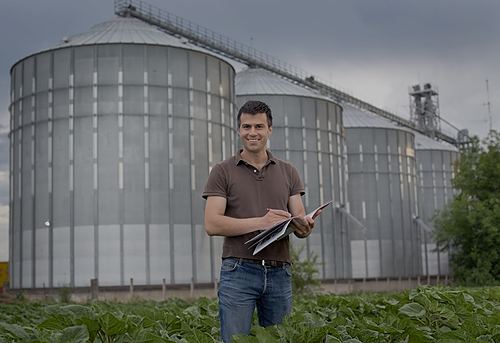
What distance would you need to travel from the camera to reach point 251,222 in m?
Answer: 4.74

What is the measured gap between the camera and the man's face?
504 cm

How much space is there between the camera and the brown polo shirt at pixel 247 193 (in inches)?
191

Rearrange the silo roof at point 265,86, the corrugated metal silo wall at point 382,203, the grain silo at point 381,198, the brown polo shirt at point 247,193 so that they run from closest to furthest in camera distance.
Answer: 1. the brown polo shirt at point 247,193
2. the silo roof at point 265,86
3. the corrugated metal silo wall at point 382,203
4. the grain silo at point 381,198

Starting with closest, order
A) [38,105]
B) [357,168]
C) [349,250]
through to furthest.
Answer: [38,105], [349,250], [357,168]

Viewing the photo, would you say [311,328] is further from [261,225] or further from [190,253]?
[190,253]

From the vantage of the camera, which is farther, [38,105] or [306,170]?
[306,170]

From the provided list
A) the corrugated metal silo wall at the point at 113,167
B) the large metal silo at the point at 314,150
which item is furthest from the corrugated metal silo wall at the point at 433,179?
the corrugated metal silo wall at the point at 113,167

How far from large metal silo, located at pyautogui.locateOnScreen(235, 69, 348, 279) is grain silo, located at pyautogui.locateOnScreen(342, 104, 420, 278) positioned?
198 inches

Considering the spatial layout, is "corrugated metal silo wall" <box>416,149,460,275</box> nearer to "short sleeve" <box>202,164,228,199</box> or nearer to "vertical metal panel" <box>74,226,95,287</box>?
"vertical metal panel" <box>74,226,95,287</box>

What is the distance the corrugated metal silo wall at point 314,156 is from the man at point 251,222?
42.1 meters

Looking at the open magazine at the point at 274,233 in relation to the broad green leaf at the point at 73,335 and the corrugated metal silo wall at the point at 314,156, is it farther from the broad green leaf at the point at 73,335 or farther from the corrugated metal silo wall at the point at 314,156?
the corrugated metal silo wall at the point at 314,156

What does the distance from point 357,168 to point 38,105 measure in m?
28.6

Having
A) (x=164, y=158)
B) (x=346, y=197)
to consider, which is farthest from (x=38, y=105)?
(x=346, y=197)

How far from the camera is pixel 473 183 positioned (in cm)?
4816
